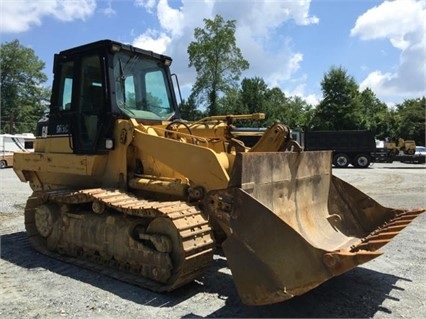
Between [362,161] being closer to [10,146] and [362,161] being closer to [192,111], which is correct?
[192,111]

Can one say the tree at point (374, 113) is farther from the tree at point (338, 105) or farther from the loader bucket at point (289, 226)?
the loader bucket at point (289, 226)

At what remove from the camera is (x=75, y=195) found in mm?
5883

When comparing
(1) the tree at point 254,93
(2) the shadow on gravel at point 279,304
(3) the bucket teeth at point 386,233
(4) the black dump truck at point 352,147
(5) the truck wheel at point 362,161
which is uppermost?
(1) the tree at point 254,93

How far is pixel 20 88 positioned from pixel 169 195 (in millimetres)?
56293

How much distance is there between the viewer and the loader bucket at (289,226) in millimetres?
3998

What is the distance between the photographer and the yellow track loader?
418cm

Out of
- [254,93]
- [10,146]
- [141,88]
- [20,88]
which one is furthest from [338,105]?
[141,88]

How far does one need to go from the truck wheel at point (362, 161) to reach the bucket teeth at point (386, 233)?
923 inches

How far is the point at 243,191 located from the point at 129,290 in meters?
1.75

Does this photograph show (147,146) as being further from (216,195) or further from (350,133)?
(350,133)

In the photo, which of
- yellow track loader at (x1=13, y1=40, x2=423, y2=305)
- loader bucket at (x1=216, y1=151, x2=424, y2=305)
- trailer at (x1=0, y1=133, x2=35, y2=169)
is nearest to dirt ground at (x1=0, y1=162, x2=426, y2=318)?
yellow track loader at (x1=13, y1=40, x2=423, y2=305)

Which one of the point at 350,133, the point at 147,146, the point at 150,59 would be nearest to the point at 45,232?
the point at 147,146

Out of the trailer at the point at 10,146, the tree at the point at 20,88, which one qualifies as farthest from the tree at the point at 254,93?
the trailer at the point at 10,146

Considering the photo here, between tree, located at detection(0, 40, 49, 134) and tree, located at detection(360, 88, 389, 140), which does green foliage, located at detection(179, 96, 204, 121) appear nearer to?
tree, located at detection(360, 88, 389, 140)
